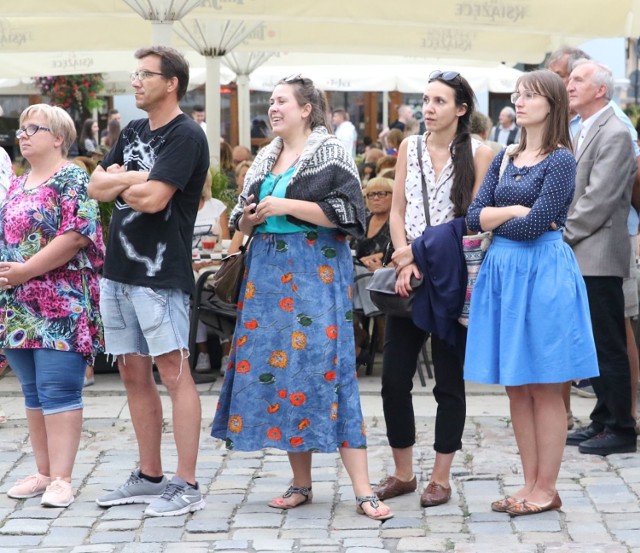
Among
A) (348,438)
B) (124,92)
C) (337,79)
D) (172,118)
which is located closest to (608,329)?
(348,438)

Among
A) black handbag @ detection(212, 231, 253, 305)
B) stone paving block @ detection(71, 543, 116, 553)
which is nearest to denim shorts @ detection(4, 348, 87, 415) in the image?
black handbag @ detection(212, 231, 253, 305)

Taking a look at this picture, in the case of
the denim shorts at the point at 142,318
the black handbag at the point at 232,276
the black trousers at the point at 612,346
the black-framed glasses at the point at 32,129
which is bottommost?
the black trousers at the point at 612,346

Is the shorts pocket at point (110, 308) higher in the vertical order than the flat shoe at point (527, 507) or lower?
higher

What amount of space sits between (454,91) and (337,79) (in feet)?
44.8

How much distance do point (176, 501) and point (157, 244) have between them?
106 centimetres

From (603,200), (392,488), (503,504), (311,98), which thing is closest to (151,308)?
(311,98)

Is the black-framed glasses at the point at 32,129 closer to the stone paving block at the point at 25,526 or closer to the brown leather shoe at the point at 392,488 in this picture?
the stone paving block at the point at 25,526

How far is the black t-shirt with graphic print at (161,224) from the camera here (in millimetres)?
5082

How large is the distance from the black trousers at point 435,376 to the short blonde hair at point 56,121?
161 cm

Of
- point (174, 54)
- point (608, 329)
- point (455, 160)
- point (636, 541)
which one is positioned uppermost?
point (174, 54)

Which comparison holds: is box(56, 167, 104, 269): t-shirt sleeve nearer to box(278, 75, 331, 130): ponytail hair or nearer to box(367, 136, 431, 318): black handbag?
box(278, 75, 331, 130): ponytail hair

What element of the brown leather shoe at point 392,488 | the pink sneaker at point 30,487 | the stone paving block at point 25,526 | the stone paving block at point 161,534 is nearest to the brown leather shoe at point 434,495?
the brown leather shoe at point 392,488

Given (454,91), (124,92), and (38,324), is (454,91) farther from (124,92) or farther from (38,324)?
(124,92)

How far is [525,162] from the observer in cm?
510
